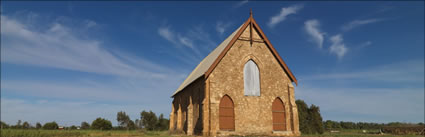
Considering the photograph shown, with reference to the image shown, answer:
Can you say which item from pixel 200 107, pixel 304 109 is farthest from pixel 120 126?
pixel 200 107

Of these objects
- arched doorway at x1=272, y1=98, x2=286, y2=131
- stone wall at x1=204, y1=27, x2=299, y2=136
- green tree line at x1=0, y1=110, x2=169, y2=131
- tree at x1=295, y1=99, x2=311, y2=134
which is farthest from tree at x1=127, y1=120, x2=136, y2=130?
arched doorway at x1=272, y1=98, x2=286, y2=131

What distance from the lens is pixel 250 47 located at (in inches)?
1013

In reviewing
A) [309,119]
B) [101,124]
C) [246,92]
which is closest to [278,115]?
[246,92]

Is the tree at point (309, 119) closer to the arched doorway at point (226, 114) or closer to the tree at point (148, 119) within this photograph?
the arched doorway at point (226, 114)

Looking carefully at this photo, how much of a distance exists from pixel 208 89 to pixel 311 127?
27772 mm

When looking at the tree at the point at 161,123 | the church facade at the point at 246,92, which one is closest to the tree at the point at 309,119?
the church facade at the point at 246,92

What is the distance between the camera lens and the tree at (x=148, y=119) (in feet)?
255

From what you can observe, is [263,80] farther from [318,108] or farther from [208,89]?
[318,108]

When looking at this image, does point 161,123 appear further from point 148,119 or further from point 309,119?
Answer: point 309,119

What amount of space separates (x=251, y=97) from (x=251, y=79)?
171 centimetres

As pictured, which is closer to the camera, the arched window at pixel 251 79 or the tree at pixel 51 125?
the arched window at pixel 251 79

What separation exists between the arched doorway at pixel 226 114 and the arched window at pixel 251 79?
194 centimetres

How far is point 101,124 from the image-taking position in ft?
227

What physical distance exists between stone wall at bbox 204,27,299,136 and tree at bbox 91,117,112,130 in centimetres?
5489
